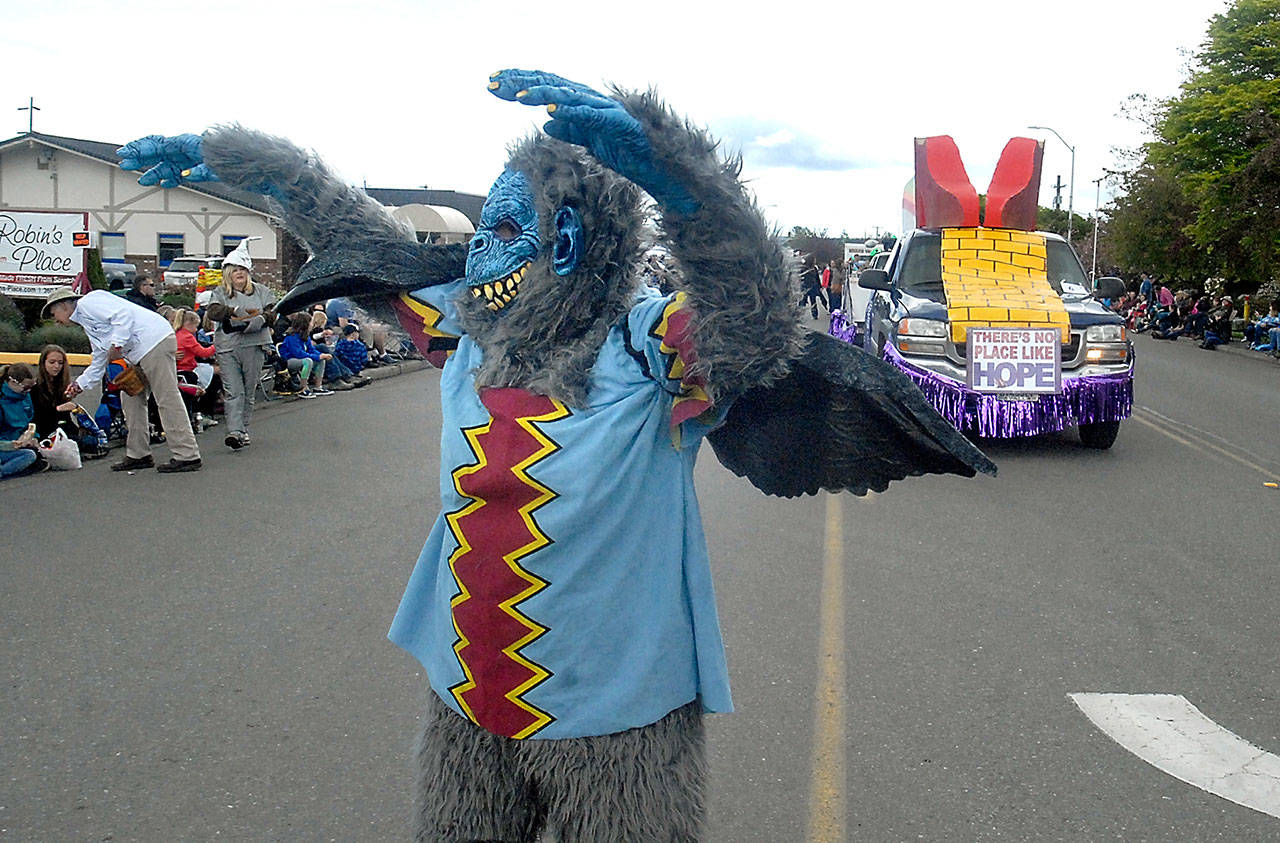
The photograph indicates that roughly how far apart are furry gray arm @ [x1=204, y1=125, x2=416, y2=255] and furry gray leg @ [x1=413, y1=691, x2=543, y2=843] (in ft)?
3.36

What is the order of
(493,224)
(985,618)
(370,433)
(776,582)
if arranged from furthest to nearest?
(370,433) → (776,582) → (985,618) → (493,224)

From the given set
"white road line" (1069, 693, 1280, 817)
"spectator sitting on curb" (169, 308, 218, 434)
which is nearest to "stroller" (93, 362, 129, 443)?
"spectator sitting on curb" (169, 308, 218, 434)

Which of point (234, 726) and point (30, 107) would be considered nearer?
point (234, 726)

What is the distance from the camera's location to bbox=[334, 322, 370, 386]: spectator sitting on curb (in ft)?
51.3

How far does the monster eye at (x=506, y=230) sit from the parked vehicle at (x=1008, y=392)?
22.1ft

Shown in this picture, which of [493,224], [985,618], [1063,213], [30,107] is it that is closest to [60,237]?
[985,618]

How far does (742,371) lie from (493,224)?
58cm

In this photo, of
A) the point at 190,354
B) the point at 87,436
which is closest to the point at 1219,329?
the point at 190,354

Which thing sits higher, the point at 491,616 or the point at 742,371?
the point at 742,371

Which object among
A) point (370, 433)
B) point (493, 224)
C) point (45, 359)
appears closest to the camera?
point (493, 224)

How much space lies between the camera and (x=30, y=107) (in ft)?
169

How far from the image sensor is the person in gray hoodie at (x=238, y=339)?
9.60 metres

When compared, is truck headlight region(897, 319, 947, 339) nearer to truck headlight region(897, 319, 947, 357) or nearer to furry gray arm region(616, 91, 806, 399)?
truck headlight region(897, 319, 947, 357)

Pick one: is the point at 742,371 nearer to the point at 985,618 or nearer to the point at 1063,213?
the point at 985,618
